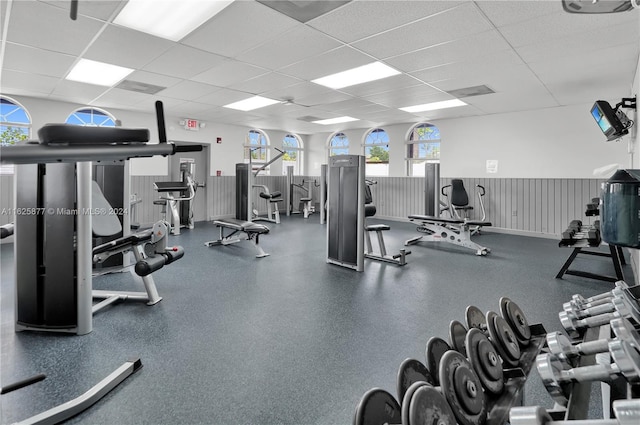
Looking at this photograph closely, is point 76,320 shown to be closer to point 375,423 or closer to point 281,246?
point 375,423

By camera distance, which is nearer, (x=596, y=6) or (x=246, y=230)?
(x=596, y=6)

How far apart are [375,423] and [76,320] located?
235 cm

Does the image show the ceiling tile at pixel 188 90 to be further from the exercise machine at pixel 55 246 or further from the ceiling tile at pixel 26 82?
the exercise machine at pixel 55 246

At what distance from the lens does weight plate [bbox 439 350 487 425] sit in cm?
105

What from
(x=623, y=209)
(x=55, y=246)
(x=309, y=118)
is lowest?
(x=55, y=246)

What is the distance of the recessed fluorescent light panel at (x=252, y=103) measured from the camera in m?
5.95

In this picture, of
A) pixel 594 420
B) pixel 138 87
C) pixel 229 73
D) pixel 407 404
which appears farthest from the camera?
pixel 138 87

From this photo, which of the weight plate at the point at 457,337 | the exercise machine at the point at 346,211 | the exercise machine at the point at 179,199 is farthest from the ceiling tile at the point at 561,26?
the exercise machine at the point at 179,199

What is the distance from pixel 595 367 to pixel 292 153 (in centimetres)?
1012

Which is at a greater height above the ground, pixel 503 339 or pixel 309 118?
pixel 309 118

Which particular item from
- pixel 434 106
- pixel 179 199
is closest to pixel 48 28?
pixel 179 199

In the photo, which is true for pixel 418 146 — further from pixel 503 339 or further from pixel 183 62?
pixel 503 339

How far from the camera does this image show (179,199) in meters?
6.47

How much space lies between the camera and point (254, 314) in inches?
110
